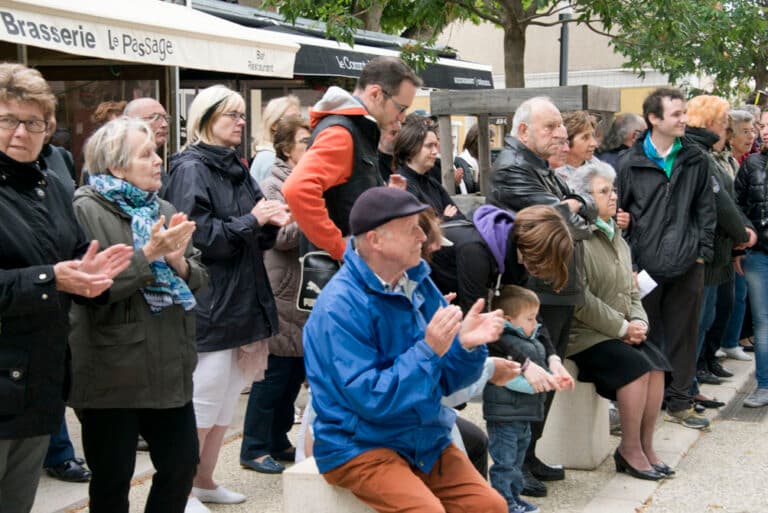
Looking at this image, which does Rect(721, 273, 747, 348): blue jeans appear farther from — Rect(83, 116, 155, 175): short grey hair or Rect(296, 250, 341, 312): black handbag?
Rect(83, 116, 155, 175): short grey hair

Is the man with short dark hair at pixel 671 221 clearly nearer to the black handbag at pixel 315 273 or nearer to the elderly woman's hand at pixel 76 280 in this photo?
the black handbag at pixel 315 273

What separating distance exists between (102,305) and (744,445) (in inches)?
178

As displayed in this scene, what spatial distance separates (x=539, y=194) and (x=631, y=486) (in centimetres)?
169

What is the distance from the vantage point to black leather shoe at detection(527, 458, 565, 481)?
5.63m

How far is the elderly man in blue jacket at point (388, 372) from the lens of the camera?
10.8 ft

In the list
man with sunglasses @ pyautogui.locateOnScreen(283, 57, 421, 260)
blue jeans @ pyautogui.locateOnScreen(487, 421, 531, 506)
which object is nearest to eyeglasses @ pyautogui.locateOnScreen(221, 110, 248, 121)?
man with sunglasses @ pyautogui.locateOnScreen(283, 57, 421, 260)

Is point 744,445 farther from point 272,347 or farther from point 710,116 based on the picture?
point 272,347

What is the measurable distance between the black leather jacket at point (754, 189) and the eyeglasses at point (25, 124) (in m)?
6.06

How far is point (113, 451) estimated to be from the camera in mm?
3879

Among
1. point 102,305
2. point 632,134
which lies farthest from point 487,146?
point 102,305

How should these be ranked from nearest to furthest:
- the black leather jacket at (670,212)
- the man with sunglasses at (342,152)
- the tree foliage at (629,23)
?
the man with sunglasses at (342,152) → the black leather jacket at (670,212) → the tree foliage at (629,23)

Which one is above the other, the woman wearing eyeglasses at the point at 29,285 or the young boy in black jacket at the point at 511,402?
the woman wearing eyeglasses at the point at 29,285

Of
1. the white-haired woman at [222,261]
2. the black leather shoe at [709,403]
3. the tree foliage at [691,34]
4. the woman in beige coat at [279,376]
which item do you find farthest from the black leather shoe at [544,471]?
the tree foliage at [691,34]

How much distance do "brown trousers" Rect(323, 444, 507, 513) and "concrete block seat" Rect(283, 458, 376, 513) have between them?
71mm
